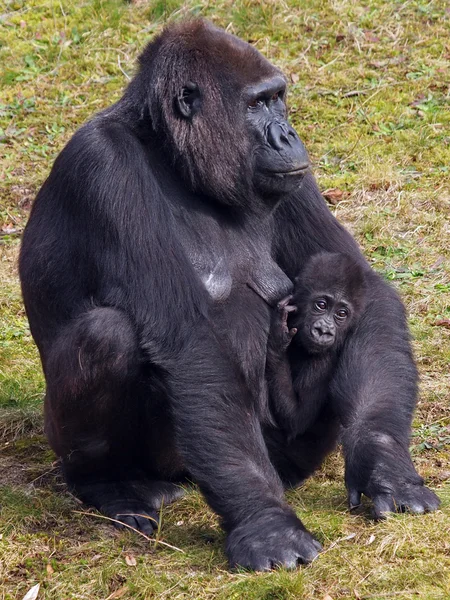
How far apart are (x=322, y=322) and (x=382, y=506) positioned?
102 cm

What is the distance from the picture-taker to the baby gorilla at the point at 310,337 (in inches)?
204

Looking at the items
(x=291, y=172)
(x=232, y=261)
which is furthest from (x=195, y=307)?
(x=291, y=172)

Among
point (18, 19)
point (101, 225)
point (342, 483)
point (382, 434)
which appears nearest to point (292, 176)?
point (101, 225)

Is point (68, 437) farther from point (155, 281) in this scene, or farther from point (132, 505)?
point (155, 281)

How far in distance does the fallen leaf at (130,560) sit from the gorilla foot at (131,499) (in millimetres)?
283

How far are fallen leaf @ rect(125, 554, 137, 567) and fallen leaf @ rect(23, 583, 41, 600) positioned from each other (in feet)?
1.29

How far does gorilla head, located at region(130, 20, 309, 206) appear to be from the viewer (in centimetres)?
501

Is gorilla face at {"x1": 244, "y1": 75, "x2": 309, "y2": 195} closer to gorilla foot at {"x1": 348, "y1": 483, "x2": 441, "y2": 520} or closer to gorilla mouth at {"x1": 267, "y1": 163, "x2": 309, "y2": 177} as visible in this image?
gorilla mouth at {"x1": 267, "y1": 163, "x2": 309, "y2": 177}

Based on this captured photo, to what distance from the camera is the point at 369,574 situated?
4145 millimetres

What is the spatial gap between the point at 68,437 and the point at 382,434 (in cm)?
152

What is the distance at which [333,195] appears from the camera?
27.5 feet

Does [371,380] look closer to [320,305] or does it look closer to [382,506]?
[320,305]

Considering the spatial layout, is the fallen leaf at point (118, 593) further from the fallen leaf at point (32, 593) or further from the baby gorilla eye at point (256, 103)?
the baby gorilla eye at point (256, 103)

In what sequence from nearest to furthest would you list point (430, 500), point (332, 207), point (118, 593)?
point (118, 593) < point (430, 500) < point (332, 207)
